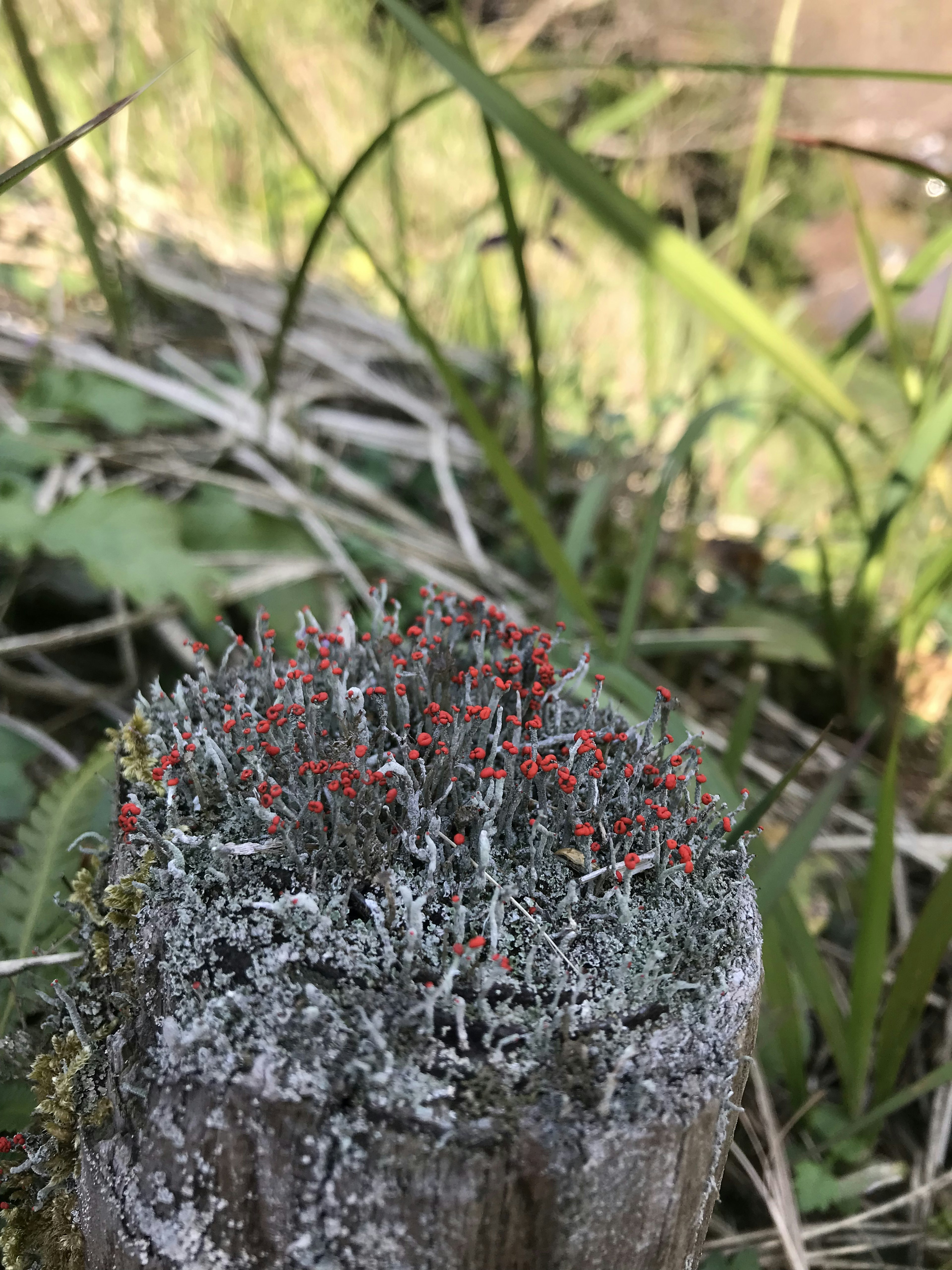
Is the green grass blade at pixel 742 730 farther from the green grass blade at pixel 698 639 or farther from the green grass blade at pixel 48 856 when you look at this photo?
the green grass blade at pixel 48 856

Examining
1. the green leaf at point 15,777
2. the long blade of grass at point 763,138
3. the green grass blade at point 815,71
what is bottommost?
the green leaf at point 15,777

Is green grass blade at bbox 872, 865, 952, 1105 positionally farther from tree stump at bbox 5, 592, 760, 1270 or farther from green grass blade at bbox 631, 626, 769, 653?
green grass blade at bbox 631, 626, 769, 653

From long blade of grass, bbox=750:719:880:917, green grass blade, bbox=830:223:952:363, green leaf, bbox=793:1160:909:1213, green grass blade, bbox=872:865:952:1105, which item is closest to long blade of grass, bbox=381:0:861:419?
long blade of grass, bbox=750:719:880:917

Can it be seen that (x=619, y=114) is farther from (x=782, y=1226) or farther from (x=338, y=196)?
(x=782, y=1226)

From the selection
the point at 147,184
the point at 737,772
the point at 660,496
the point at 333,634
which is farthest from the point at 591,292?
the point at 333,634

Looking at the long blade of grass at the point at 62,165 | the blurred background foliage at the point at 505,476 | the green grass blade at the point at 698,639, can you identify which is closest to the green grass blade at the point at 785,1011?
the blurred background foliage at the point at 505,476

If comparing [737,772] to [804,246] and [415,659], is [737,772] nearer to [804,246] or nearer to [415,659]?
[415,659]
